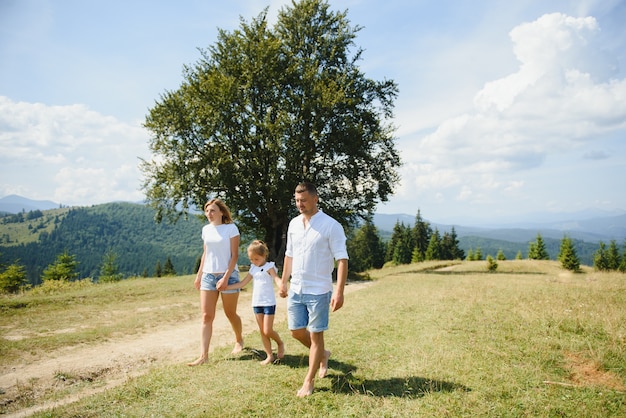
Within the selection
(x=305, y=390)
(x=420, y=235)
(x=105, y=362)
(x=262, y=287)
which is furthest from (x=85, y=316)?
(x=420, y=235)

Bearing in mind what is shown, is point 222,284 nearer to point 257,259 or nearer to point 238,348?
point 257,259

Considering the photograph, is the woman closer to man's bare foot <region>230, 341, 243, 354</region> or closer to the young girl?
the young girl

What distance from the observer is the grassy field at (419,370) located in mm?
4516

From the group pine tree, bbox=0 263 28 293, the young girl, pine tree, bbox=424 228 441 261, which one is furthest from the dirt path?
pine tree, bbox=424 228 441 261

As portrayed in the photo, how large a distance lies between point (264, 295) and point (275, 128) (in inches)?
693

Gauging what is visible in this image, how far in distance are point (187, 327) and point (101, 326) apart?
2749 mm

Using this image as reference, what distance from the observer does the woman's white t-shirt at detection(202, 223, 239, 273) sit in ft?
21.6

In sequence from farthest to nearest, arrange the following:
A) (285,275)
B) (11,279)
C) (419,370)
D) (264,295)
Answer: (11,279) < (264,295) < (285,275) < (419,370)

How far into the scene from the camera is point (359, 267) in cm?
7750

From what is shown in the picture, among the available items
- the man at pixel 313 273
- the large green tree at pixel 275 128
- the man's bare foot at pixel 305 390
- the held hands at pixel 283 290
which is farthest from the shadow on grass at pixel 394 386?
the large green tree at pixel 275 128

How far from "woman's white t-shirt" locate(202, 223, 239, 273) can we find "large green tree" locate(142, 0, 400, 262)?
15998 mm

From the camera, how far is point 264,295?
20.6 ft

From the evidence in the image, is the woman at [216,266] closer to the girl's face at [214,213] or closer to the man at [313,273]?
the girl's face at [214,213]

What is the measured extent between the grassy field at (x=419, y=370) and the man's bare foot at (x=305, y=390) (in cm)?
10
